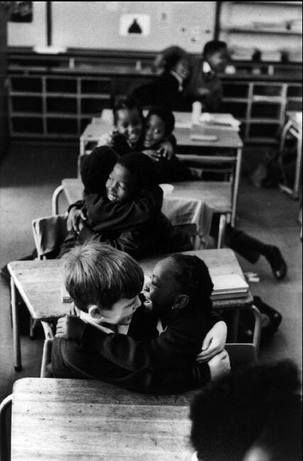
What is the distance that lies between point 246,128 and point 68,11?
7.51 feet

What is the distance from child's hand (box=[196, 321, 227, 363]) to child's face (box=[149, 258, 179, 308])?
153 millimetres

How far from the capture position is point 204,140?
4.77m

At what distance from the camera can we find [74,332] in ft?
5.85

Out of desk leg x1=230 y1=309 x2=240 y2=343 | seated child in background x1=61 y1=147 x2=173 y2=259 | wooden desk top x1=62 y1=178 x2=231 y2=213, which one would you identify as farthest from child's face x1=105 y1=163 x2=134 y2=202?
desk leg x1=230 y1=309 x2=240 y2=343

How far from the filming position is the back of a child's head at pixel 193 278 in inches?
78.2

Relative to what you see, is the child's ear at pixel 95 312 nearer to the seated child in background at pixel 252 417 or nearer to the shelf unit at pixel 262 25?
the seated child in background at pixel 252 417

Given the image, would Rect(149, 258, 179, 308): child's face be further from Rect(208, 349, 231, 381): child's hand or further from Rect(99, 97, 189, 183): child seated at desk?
Rect(99, 97, 189, 183): child seated at desk

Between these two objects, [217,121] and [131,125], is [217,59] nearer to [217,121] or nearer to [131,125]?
[217,121]

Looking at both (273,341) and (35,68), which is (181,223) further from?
(35,68)

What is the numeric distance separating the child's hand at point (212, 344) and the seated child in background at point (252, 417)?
22.5 inches

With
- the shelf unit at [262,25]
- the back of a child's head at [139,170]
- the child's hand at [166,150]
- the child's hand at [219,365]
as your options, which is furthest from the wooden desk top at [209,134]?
the child's hand at [219,365]

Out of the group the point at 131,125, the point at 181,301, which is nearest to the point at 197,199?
the point at 131,125

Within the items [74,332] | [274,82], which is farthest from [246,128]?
[74,332]

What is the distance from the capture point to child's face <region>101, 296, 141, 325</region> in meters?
1.89
